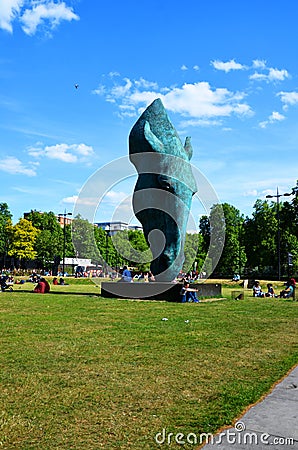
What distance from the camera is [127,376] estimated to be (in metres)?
6.61

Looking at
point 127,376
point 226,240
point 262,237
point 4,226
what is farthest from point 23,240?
point 127,376

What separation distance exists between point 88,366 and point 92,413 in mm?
2244

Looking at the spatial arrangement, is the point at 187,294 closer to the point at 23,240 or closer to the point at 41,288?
the point at 41,288

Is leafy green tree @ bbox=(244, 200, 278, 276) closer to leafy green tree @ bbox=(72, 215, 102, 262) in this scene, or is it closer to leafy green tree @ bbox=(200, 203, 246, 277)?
leafy green tree @ bbox=(200, 203, 246, 277)

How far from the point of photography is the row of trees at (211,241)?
61913mm

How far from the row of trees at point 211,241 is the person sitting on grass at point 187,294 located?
35.9 metres

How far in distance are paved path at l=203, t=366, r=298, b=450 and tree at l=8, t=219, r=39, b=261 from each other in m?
67.5

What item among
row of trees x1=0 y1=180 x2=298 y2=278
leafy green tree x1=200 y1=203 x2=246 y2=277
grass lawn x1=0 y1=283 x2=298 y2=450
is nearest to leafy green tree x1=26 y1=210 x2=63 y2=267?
row of trees x1=0 y1=180 x2=298 y2=278

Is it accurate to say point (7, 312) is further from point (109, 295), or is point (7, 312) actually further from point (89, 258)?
point (89, 258)

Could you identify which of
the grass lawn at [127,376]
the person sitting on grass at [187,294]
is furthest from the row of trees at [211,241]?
the grass lawn at [127,376]

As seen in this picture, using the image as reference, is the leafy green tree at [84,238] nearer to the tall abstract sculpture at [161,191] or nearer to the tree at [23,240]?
the tree at [23,240]

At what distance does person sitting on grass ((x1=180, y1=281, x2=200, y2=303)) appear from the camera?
20.0m

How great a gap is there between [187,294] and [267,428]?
51.6ft

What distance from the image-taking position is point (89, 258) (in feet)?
287
